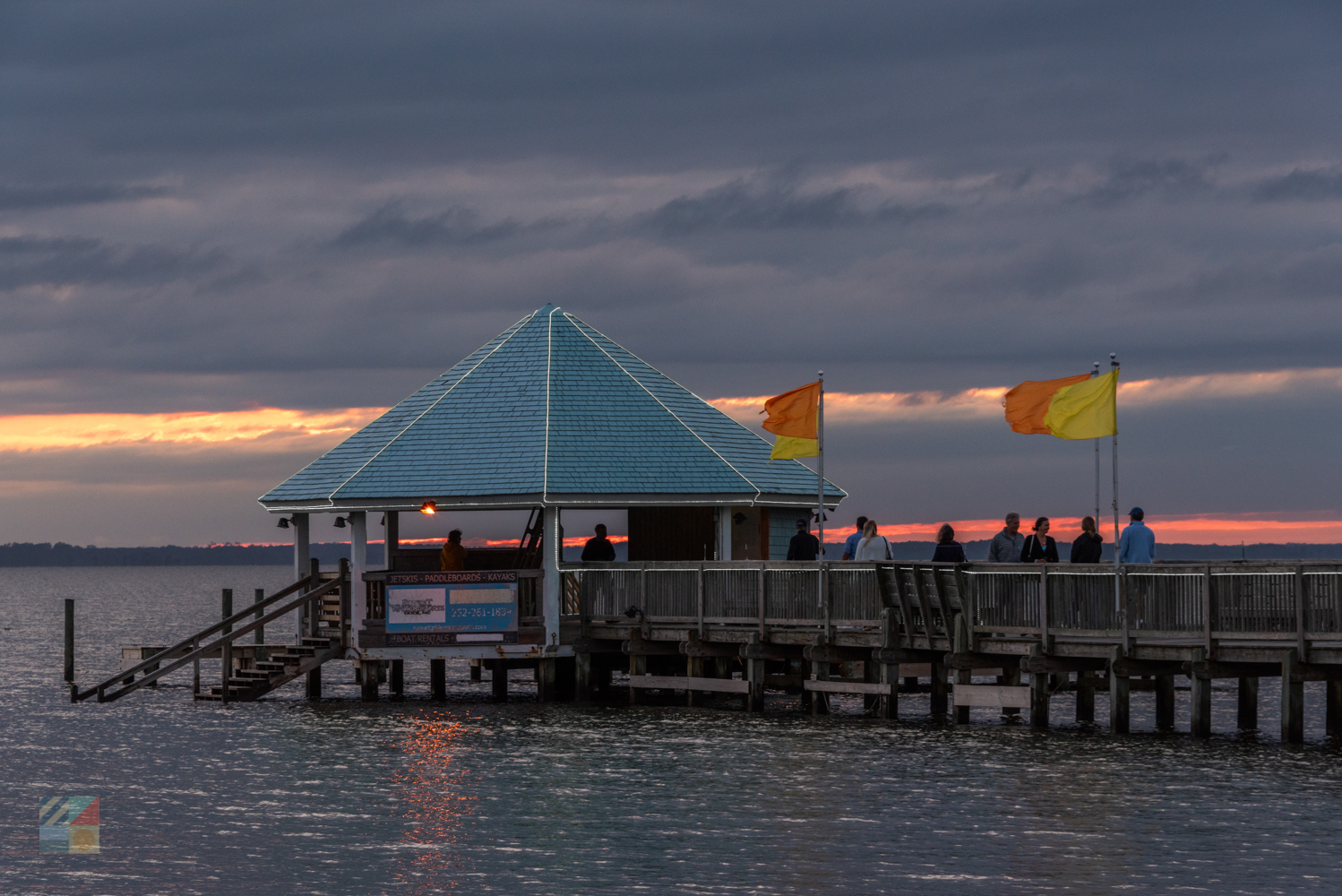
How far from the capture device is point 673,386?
125 feet

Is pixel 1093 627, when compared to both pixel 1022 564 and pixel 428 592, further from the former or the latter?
pixel 428 592

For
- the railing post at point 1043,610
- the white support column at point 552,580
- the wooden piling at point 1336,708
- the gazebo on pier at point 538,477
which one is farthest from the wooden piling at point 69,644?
the wooden piling at point 1336,708

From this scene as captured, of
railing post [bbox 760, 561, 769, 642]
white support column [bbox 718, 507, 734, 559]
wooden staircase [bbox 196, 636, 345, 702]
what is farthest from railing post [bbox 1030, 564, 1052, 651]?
wooden staircase [bbox 196, 636, 345, 702]

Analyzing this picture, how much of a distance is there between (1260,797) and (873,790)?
14.6 feet

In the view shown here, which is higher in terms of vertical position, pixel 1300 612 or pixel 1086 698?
pixel 1300 612

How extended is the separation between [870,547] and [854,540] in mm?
1030

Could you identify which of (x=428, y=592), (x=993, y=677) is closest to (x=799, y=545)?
(x=428, y=592)

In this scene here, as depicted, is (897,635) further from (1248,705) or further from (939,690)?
(1248,705)

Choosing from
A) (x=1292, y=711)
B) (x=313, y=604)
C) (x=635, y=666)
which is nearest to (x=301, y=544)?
(x=313, y=604)

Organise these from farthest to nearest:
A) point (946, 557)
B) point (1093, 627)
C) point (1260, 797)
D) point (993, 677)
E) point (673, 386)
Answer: point (993, 677), point (673, 386), point (946, 557), point (1093, 627), point (1260, 797)

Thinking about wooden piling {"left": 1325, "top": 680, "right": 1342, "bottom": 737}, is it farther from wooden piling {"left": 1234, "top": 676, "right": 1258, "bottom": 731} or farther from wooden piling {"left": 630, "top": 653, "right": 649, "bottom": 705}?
wooden piling {"left": 630, "top": 653, "right": 649, "bottom": 705}

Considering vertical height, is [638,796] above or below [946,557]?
below

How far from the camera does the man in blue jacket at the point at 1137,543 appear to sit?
87.5ft

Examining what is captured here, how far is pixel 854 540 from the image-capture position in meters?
31.3
